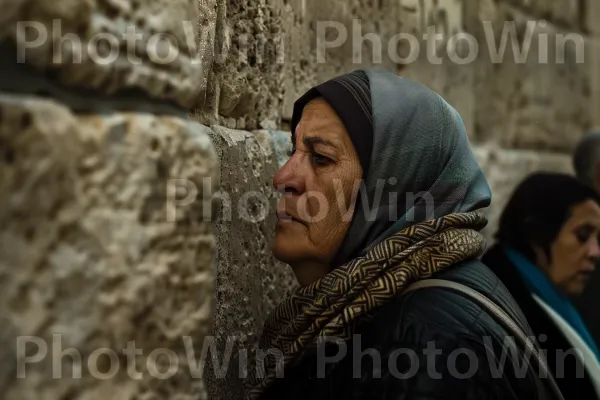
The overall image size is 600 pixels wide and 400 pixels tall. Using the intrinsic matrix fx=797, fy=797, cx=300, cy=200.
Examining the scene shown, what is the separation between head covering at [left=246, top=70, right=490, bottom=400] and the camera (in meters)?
1.55

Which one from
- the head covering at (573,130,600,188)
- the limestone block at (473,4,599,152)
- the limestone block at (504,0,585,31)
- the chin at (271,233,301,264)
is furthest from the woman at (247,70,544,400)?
the head covering at (573,130,600,188)

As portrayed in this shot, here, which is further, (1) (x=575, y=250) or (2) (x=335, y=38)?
(1) (x=575, y=250)

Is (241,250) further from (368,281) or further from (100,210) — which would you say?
(100,210)

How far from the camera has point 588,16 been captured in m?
4.63

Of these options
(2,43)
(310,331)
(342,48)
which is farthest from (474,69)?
(2,43)

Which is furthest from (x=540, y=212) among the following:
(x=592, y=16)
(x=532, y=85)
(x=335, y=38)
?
(x=592, y=16)

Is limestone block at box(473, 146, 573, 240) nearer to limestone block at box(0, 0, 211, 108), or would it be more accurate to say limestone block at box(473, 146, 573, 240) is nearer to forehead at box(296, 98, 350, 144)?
forehead at box(296, 98, 350, 144)

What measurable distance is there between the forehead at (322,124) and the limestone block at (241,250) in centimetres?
16

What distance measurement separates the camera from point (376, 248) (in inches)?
62.2

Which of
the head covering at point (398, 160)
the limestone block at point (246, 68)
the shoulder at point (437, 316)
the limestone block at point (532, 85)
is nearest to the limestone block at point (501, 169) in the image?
the limestone block at point (532, 85)

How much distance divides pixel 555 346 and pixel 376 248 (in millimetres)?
1240

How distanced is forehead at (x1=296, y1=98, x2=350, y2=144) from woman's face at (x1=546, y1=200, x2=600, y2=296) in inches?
58.0

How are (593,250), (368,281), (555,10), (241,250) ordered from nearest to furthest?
(368,281) < (241,250) < (593,250) < (555,10)

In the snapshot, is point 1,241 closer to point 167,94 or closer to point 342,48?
point 167,94
